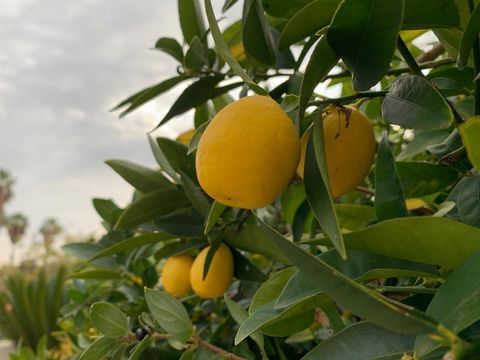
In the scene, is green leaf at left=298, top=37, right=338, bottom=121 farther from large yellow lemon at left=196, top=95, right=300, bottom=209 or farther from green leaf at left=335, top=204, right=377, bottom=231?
green leaf at left=335, top=204, right=377, bottom=231

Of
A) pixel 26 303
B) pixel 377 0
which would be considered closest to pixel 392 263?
pixel 377 0

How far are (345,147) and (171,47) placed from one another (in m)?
0.34

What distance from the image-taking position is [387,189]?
42 cm

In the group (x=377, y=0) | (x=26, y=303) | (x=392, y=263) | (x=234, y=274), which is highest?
(x=377, y=0)

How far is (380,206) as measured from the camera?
42 centimetres

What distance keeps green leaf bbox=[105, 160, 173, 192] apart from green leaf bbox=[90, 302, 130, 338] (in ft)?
0.57

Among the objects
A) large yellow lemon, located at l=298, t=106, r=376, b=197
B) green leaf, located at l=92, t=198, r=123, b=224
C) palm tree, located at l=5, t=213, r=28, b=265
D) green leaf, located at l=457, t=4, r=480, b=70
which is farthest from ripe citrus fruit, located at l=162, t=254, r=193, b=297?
palm tree, located at l=5, t=213, r=28, b=265

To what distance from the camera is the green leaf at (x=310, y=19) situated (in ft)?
1.29

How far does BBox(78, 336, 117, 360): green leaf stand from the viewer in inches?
22.6

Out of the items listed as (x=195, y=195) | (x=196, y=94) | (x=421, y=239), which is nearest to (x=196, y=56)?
(x=196, y=94)

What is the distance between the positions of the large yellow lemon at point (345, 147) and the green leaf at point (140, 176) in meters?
0.30

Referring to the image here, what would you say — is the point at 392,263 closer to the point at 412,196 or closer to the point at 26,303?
the point at 412,196

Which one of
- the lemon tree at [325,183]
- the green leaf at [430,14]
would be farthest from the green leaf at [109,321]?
the green leaf at [430,14]

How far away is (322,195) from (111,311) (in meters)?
A: 0.36
